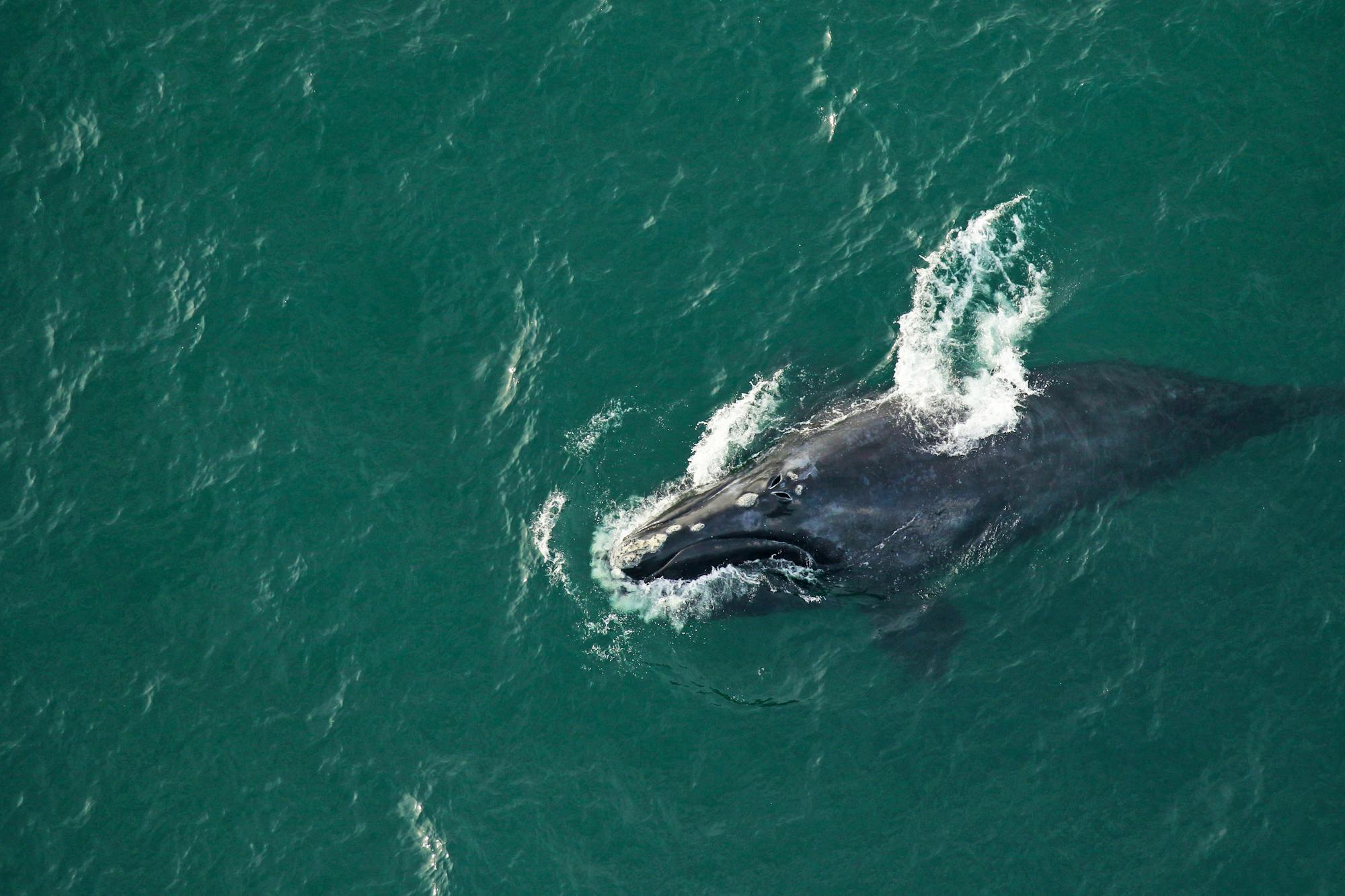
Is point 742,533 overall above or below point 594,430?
below

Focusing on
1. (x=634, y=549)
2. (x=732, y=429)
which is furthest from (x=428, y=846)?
(x=732, y=429)

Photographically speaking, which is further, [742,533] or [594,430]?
[594,430]

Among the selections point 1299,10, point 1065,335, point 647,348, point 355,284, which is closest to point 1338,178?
point 1299,10

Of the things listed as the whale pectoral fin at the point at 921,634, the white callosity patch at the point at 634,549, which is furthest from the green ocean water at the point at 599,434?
the white callosity patch at the point at 634,549

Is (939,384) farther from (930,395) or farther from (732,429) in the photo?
(732,429)

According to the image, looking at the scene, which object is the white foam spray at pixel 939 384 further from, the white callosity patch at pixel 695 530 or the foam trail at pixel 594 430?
the foam trail at pixel 594 430

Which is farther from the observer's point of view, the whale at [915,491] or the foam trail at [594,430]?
the foam trail at [594,430]

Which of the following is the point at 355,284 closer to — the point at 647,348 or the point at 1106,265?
the point at 647,348
